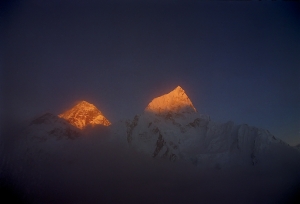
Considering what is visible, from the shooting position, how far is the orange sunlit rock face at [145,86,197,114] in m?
46.1

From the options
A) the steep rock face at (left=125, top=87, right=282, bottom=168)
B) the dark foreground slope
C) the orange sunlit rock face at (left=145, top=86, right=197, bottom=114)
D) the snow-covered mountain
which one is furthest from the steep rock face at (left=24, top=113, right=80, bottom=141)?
the orange sunlit rock face at (left=145, top=86, right=197, bottom=114)

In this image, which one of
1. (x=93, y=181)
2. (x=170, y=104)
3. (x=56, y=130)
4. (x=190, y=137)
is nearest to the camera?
(x=93, y=181)

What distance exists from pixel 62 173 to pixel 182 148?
27.6 metres

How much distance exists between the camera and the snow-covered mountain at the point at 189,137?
34.3 meters

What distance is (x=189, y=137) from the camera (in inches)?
1625

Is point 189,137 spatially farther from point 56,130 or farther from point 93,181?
point 93,181

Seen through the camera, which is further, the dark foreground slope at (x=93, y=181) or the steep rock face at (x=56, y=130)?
the steep rock face at (x=56, y=130)

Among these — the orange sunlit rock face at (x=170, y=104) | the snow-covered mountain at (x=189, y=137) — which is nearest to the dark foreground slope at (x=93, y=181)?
the snow-covered mountain at (x=189, y=137)

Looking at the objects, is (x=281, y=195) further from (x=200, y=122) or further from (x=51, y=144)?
(x=200, y=122)

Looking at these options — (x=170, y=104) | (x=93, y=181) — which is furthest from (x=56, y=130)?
(x=170, y=104)

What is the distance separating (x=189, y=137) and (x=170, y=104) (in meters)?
9.17

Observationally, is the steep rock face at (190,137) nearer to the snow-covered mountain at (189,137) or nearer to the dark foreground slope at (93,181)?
the snow-covered mountain at (189,137)

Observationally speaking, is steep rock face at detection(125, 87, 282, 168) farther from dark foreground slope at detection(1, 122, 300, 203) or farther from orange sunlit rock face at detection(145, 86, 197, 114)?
dark foreground slope at detection(1, 122, 300, 203)

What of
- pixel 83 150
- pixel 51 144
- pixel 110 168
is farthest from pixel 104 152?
pixel 51 144
